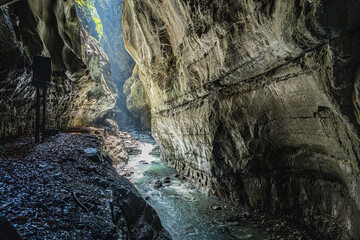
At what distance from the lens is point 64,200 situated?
4082 mm

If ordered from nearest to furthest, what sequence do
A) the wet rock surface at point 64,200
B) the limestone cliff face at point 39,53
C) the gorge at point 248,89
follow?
the wet rock surface at point 64,200
the gorge at point 248,89
the limestone cliff face at point 39,53

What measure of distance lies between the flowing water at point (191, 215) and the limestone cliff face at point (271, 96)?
1445 mm

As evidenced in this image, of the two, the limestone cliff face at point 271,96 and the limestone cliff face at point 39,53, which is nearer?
the limestone cliff face at point 271,96

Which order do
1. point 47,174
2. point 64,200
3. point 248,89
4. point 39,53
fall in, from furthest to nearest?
point 39,53 < point 248,89 < point 47,174 < point 64,200

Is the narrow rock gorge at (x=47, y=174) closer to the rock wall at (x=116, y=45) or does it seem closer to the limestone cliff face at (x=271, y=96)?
the limestone cliff face at (x=271, y=96)

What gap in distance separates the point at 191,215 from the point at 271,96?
7.97 metres

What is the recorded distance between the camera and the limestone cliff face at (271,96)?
4598mm

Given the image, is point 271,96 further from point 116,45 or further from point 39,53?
point 116,45

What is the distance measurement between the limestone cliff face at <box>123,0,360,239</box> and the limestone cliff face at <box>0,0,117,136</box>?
569 centimetres

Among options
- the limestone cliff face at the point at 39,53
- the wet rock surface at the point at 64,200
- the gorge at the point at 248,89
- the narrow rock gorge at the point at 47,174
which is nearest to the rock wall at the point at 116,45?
the limestone cliff face at the point at 39,53

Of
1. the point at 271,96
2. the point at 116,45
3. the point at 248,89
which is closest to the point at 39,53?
the point at 248,89

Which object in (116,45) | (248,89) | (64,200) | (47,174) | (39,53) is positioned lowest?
(64,200)

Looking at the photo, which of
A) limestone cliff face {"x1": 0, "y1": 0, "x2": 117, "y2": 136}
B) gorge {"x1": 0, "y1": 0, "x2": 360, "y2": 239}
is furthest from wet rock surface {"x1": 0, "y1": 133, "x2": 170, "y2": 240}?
limestone cliff face {"x1": 0, "y1": 0, "x2": 117, "y2": 136}

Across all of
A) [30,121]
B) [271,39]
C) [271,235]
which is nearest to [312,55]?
[271,39]
